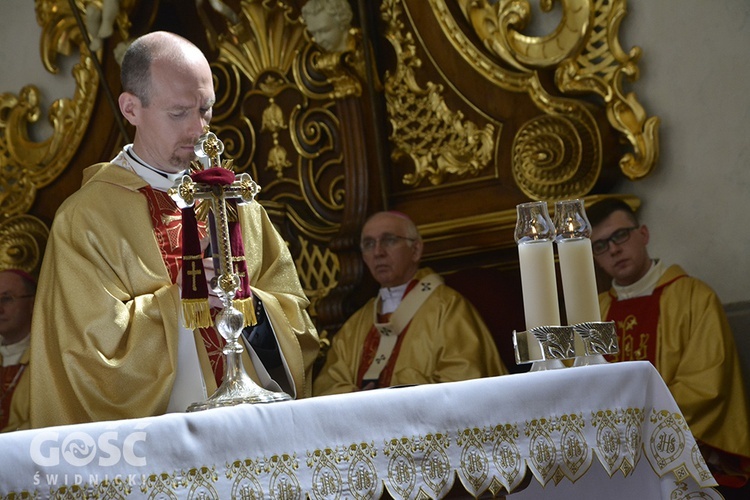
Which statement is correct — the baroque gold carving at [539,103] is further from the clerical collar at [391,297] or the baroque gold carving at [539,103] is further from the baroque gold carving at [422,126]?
the clerical collar at [391,297]

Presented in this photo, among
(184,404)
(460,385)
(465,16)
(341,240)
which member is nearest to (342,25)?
(465,16)

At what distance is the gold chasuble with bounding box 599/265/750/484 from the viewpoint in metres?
4.60

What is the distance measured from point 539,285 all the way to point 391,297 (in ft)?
9.23

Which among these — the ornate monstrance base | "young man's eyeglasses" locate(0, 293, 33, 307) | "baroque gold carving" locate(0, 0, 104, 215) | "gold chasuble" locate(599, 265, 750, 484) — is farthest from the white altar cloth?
"baroque gold carving" locate(0, 0, 104, 215)

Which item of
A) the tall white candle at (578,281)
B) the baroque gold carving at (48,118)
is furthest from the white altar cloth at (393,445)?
the baroque gold carving at (48,118)

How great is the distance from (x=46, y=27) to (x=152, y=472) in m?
5.23

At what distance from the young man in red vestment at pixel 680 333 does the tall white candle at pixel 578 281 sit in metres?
1.80

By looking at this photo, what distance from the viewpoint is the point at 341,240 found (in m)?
5.81

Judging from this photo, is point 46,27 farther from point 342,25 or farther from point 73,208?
point 73,208

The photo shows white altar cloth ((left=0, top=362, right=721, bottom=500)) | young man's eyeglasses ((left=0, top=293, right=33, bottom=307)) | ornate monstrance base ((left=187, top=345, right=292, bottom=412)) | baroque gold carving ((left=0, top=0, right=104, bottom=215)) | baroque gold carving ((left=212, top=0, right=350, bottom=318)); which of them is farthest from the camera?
baroque gold carving ((left=0, top=0, right=104, bottom=215))

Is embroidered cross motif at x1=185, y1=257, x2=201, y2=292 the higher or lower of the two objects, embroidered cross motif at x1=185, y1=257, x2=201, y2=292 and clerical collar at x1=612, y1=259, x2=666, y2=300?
the higher

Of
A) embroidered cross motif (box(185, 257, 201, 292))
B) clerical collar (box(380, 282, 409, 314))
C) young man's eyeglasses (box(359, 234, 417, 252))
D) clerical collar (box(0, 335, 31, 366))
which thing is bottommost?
clerical collar (box(0, 335, 31, 366))

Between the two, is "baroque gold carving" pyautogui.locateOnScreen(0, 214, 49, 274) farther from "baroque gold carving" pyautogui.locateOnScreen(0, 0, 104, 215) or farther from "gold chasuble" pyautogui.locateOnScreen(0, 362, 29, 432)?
"gold chasuble" pyautogui.locateOnScreen(0, 362, 29, 432)

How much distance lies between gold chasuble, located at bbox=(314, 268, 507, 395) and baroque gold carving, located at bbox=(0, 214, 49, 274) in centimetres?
201
